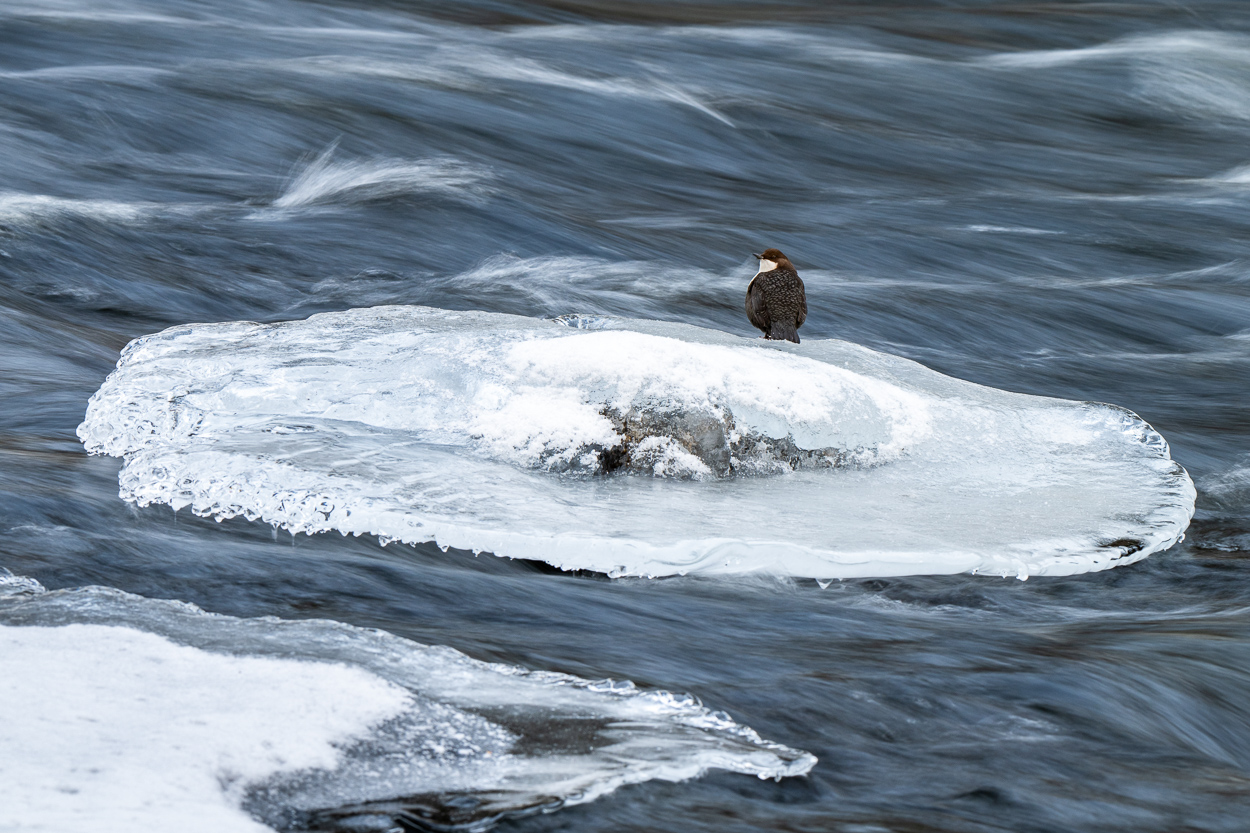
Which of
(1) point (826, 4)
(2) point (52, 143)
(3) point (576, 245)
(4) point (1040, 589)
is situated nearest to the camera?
(4) point (1040, 589)

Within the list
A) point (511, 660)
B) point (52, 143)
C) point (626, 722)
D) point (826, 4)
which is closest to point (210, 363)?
point (511, 660)

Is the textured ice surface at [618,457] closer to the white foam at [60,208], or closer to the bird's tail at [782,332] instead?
the bird's tail at [782,332]

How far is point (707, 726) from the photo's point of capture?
7.62 feet

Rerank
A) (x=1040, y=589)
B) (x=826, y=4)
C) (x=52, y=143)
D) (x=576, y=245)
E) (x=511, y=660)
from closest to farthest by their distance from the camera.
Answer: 1. (x=511, y=660)
2. (x=1040, y=589)
3. (x=576, y=245)
4. (x=52, y=143)
5. (x=826, y=4)

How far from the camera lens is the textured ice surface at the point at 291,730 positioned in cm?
186

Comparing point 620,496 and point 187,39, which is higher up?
point 187,39

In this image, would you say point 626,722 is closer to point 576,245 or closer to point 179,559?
point 179,559

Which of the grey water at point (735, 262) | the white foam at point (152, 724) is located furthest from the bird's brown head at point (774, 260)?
the white foam at point (152, 724)

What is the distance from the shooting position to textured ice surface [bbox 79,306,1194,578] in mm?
3281

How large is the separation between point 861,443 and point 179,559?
6.29 feet

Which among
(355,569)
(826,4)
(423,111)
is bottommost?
(355,569)

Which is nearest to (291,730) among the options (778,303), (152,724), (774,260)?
(152,724)

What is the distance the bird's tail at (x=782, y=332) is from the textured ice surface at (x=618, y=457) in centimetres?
75

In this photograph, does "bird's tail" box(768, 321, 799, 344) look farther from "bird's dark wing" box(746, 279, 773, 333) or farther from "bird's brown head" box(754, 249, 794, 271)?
"bird's brown head" box(754, 249, 794, 271)
